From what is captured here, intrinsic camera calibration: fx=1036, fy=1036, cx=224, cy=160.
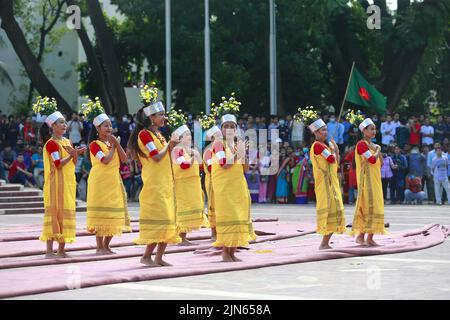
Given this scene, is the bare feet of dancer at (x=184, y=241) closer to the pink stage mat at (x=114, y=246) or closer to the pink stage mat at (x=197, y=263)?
the pink stage mat at (x=114, y=246)

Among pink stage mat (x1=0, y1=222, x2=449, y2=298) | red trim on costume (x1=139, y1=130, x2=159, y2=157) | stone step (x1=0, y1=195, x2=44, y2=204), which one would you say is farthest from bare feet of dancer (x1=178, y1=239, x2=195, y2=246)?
stone step (x1=0, y1=195, x2=44, y2=204)

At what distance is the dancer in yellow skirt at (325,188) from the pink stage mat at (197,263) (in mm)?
314

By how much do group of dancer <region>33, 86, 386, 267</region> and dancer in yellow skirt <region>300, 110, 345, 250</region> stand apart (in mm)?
14

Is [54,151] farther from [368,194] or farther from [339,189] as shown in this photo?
[368,194]

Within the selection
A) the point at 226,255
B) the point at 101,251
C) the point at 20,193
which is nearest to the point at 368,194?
the point at 226,255

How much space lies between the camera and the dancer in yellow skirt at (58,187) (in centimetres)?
1422

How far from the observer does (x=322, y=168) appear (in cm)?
1492

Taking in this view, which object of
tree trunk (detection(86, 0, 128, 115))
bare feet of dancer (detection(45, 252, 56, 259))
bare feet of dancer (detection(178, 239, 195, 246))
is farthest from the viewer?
tree trunk (detection(86, 0, 128, 115))

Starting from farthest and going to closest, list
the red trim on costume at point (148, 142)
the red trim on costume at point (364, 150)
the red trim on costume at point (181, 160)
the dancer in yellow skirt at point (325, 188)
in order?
1. the red trim on costume at point (181, 160)
2. the red trim on costume at point (364, 150)
3. the dancer in yellow skirt at point (325, 188)
4. the red trim on costume at point (148, 142)

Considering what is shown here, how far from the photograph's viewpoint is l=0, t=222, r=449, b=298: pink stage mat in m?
10.9

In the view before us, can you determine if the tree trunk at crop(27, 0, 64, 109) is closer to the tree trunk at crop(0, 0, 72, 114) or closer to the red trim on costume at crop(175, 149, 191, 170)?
the tree trunk at crop(0, 0, 72, 114)

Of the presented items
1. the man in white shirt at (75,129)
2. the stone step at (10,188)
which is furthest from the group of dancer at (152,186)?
the man in white shirt at (75,129)
